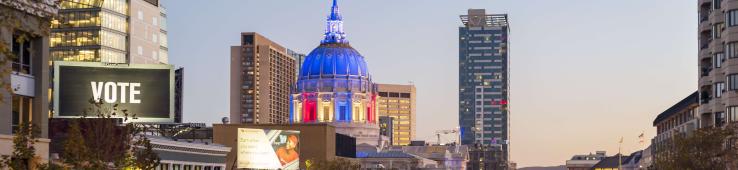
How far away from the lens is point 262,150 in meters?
118

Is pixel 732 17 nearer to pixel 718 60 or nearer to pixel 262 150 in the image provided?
pixel 718 60

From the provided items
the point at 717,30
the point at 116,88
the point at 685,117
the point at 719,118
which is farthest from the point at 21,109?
the point at 685,117

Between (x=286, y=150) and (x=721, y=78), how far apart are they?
120 ft

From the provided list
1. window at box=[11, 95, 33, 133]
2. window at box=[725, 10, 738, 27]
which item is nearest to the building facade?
window at box=[725, 10, 738, 27]

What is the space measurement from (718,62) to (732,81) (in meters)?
7.76

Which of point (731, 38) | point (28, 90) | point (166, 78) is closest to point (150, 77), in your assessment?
point (166, 78)

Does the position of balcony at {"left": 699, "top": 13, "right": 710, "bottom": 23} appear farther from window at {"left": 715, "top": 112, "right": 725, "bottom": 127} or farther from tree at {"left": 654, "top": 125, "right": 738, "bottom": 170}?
tree at {"left": 654, "top": 125, "right": 738, "bottom": 170}

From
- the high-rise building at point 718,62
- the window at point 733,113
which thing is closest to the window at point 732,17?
the high-rise building at point 718,62

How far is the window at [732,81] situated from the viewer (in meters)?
114

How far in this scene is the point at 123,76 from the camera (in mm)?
81688

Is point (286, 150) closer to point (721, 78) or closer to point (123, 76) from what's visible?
point (721, 78)

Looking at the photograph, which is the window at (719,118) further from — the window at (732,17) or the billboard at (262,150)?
the billboard at (262,150)

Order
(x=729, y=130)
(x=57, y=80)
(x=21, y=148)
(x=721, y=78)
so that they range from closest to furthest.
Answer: (x=21, y=148), (x=57, y=80), (x=729, y=130), (x=721, y=78)

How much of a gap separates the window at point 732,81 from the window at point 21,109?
250 ft
